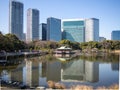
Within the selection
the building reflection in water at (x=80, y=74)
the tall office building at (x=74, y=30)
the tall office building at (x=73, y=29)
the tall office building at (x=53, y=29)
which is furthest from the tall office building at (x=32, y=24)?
the building reflection in water at (x=80, y=74)

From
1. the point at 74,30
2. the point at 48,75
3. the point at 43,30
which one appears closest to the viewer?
the point at 48,75

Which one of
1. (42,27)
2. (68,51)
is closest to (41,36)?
(42,27)

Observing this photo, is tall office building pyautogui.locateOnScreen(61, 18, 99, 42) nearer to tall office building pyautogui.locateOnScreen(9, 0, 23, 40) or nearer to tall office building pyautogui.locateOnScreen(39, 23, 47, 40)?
tall office building pyautogui.locateOnScreen(39, 23, 47, 40)

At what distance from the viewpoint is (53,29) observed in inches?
4769

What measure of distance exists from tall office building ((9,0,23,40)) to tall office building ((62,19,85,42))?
2780cm

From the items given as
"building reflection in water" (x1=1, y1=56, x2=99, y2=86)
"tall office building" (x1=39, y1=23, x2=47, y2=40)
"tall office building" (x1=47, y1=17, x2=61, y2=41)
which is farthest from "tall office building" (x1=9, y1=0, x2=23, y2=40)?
"building reflection in water" (x1=1, y1=56, x2=99, y2=86)

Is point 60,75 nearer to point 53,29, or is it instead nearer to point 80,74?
point 80,74

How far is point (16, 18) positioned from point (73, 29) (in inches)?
1426

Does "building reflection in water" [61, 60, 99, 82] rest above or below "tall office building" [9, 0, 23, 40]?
below

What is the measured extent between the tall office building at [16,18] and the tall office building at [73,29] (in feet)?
91.2

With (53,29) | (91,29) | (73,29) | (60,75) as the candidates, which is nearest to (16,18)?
(53,29)

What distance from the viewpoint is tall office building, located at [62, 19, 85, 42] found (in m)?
132

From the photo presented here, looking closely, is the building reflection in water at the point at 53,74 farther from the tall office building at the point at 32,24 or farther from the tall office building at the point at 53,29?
the tall office building at the point at 32,24

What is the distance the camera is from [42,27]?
125250 mm
